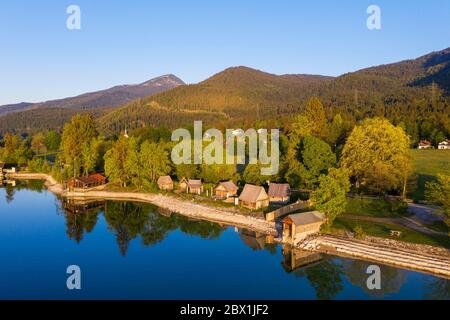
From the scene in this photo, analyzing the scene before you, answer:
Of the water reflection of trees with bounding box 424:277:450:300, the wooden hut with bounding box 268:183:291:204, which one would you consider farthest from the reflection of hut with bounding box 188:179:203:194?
the water reflection of trees with bounding box 424:277:450:300

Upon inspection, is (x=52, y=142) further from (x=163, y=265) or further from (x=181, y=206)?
(x=163, y=265)

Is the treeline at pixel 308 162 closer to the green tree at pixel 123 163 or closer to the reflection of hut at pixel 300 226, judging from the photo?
the green tree at pixel 123 163

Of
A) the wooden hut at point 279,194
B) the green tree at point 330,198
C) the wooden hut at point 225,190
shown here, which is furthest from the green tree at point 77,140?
the green tree at point 330,198

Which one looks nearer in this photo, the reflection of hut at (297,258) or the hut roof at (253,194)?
the reflection of hut at (297,258)

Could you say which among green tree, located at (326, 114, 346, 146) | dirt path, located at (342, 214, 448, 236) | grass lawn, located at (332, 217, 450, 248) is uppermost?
green tree, located at (326, 114, 346, 146)

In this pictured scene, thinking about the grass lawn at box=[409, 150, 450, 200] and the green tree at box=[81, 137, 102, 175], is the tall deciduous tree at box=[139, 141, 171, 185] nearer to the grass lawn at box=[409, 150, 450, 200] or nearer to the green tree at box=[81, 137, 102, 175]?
the green tree at box=[81, 137, 102, 175]

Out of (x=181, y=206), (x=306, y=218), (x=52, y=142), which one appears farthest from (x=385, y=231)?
(x=52, y=142)

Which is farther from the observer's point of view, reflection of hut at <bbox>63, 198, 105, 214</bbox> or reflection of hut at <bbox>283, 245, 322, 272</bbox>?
reflection of hut at <bbox>63, 198, 105, 214</bbox>
